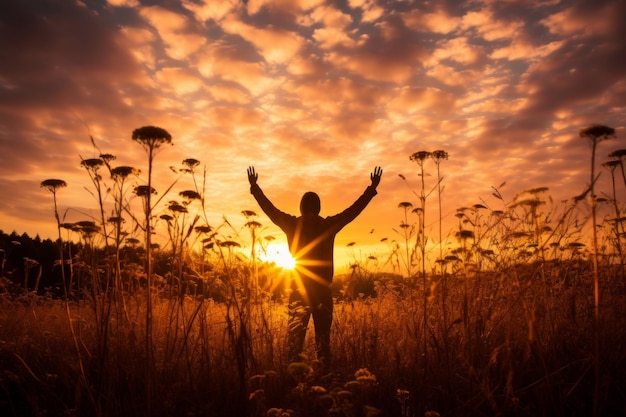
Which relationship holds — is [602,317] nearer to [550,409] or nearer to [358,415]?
[550,409]

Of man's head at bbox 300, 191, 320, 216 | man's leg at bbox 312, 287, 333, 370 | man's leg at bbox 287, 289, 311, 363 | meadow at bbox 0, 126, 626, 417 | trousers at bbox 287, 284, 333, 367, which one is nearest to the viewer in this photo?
meadow at bbox 0, 126, 626, 417

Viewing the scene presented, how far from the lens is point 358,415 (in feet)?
10.2

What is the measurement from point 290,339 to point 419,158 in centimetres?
261

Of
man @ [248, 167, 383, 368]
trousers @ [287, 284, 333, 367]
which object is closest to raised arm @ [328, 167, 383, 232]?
man @ [248, 167, 383, 368]

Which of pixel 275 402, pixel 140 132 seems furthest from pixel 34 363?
pixel 140 132

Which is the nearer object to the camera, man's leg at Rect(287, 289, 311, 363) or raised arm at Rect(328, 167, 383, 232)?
man's leg at Rect(287, 289, 311, 363)

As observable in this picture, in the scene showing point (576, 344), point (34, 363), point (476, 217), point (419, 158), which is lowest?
point (34, 363)

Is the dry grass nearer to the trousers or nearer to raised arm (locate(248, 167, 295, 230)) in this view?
the trousers

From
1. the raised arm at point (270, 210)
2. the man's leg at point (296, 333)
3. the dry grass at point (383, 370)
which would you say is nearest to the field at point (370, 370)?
the dry grass at point (383, 370)

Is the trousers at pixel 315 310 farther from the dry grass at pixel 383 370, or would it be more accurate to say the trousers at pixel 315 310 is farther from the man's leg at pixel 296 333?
the dry grass at pixel 383 370

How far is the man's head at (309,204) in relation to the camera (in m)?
5.55

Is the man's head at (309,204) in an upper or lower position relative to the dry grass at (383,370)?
upper

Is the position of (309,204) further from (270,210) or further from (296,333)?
(296,333)

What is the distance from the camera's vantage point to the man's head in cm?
555
